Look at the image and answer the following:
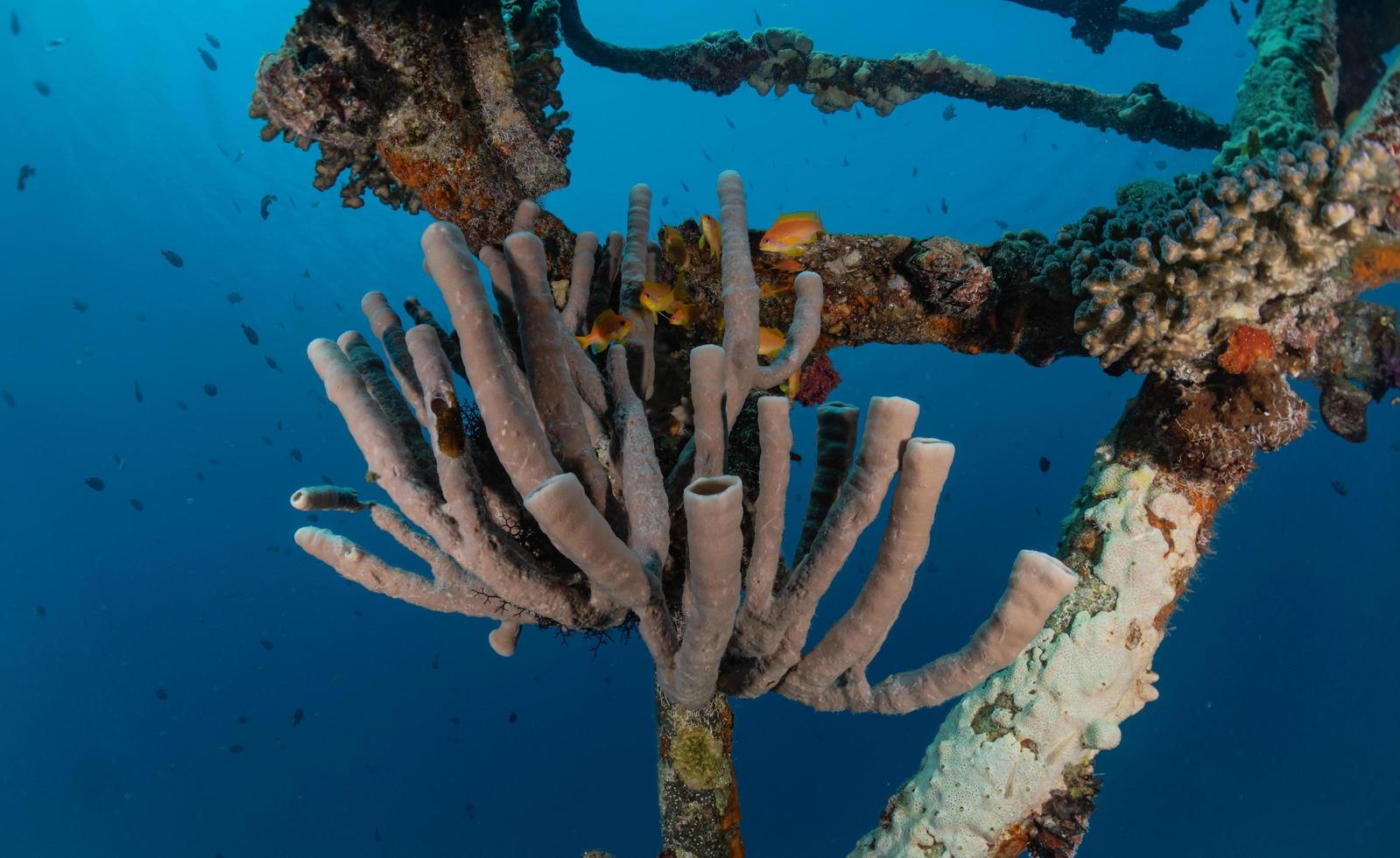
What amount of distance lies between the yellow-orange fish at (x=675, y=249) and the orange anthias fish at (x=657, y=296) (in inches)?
22.2

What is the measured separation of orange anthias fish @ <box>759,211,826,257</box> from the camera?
328 cm

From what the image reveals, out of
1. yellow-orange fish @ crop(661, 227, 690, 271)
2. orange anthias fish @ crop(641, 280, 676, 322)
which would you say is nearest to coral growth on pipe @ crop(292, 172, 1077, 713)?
orange anthias fish @ crop(641, 280, 676, 322)

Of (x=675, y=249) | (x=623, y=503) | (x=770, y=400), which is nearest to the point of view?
(x=770, y=400)

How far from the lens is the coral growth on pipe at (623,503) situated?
186cm

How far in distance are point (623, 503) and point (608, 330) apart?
87cm

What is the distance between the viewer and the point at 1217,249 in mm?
2531

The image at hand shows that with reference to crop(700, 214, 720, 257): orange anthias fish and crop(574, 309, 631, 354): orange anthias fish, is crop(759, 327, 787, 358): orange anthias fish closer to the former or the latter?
crop(700, 214, 720, 257): orange anthias fish

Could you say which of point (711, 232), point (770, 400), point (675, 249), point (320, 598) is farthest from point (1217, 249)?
point (320, 598)

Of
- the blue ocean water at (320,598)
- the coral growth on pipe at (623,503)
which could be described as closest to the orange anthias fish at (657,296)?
the coral growth on pipe at (623,503)

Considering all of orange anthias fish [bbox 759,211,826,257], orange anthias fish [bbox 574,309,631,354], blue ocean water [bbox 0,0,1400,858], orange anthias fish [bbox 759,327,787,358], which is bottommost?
orange anthias fish [bbox 574,309,631,354]

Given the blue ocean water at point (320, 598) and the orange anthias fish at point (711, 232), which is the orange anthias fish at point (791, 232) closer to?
the orange anthias fish at point (711, 232)

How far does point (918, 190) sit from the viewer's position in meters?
50.6

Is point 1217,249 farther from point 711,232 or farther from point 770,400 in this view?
point 711,232

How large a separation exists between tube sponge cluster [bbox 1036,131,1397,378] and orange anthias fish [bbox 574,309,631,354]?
2129mm
